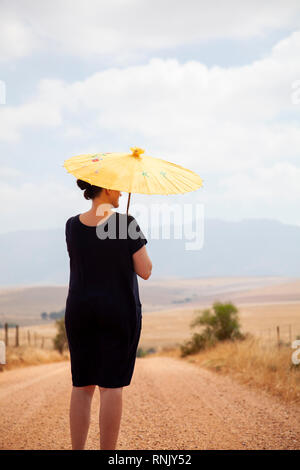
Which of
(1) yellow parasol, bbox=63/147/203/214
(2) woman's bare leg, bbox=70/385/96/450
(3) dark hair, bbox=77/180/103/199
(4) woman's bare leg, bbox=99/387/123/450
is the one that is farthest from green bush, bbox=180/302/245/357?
(3) dark hair, bbox=77/180/103/199

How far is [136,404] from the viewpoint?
23.3 ft

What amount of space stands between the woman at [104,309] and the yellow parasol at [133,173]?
26 cm

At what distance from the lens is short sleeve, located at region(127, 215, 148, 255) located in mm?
3672

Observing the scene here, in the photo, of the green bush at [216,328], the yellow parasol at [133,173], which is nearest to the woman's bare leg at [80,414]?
the yellow parasol at [133,173]

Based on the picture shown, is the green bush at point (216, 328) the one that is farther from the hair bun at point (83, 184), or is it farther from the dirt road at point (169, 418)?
the hair bun at point (83, 184)

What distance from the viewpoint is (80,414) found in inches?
151

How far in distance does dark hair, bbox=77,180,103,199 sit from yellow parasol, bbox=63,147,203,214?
0.10 metres

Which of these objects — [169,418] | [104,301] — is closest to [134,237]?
[104,301]

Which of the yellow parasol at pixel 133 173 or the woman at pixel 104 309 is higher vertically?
the yellow parasol at pixel 133 173

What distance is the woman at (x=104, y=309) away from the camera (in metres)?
3.68

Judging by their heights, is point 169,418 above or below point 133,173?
below

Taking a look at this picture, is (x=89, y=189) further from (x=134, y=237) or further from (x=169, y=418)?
(x=169, y=418)

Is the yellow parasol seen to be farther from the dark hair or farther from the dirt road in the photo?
the dirt road

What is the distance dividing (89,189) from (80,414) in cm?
170
